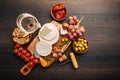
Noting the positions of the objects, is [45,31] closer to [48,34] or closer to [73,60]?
[48,34]

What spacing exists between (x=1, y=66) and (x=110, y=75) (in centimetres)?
84

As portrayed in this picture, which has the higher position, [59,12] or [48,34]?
[59,12]

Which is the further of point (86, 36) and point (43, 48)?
point (86, 36)

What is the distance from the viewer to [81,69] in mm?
2516

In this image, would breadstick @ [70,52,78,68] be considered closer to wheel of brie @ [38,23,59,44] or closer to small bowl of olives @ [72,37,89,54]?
small bowl of olives @ [72,37,89,54]

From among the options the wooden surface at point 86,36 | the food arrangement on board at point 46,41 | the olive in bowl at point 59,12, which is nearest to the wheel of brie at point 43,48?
the food arrangement on board at point 46,41

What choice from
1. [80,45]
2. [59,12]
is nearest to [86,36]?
[80,45]

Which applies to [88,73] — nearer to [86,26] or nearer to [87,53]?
[87,53]

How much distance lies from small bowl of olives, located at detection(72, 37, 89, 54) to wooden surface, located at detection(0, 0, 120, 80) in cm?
6

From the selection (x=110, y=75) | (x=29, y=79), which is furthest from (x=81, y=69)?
(x=29, y=79)

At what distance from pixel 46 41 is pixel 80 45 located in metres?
0.26

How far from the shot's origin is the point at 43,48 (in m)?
2.46

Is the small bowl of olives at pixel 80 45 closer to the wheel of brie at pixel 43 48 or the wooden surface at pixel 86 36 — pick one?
the wooden surface at pixel 86 36

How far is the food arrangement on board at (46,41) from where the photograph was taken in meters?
2.46
